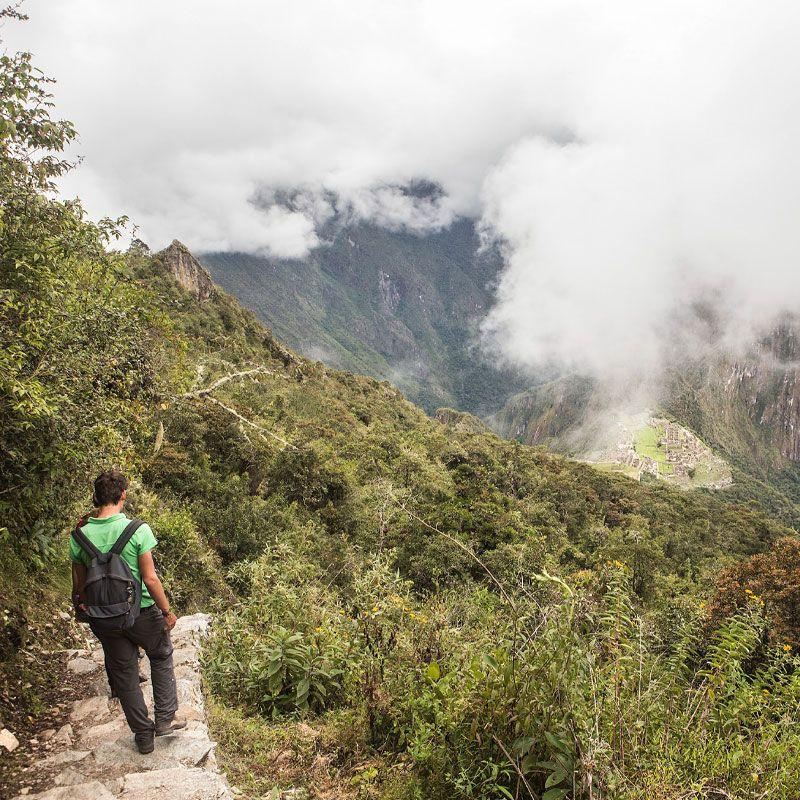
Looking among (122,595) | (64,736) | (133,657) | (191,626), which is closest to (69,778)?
(64,736)

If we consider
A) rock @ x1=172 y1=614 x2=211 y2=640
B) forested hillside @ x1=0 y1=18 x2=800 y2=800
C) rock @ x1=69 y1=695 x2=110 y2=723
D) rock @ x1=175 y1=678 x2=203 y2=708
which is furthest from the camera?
rock @ x1=172 y1=614 x2=211 y2=640

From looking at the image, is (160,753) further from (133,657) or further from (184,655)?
(184,655)

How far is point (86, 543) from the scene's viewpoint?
402cm

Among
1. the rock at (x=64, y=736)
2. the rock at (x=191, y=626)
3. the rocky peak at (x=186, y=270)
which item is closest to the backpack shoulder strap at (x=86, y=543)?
the rock at (x=64, y=736)

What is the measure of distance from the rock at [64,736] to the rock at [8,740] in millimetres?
301

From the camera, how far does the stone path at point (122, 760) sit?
3.74 meters

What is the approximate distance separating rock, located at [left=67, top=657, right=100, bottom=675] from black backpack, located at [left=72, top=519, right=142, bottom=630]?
8.13 ft

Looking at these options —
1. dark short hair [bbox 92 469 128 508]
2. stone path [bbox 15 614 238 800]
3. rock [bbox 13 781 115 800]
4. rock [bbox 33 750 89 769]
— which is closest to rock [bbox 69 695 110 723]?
stone path [bbox 15 614 238 800]

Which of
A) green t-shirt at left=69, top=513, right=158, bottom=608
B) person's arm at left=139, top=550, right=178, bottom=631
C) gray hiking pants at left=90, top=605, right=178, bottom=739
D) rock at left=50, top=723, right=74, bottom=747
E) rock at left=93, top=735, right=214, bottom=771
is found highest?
green t-shirt at left=69, top=513, right=158, bottom=608

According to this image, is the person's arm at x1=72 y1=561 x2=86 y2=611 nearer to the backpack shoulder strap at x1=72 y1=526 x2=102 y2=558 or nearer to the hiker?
the hiker

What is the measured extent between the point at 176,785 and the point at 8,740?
1778 mm

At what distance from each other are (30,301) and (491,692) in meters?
5.75

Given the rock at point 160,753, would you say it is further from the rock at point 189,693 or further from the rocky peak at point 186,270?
the rocky peak at point 186,270

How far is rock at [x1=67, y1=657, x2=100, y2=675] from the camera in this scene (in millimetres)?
5754
